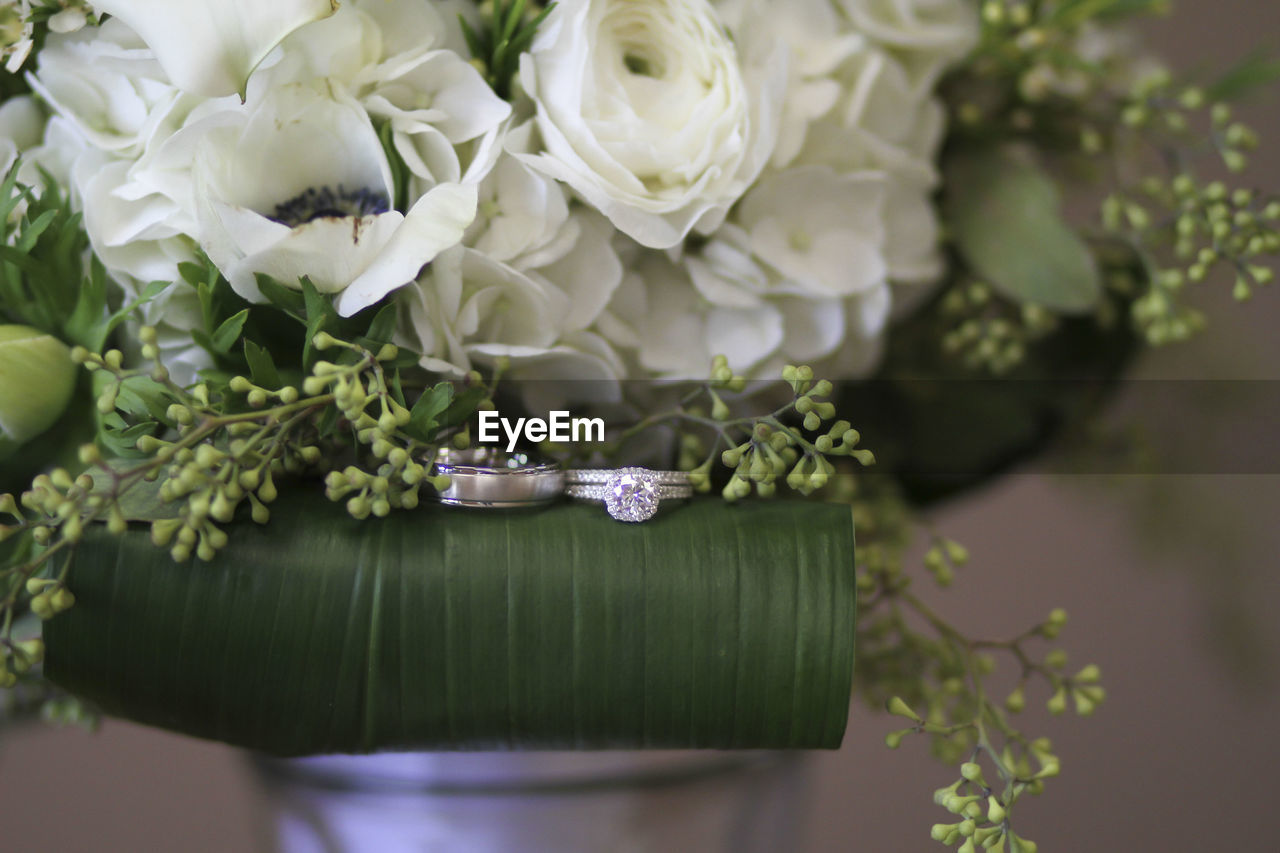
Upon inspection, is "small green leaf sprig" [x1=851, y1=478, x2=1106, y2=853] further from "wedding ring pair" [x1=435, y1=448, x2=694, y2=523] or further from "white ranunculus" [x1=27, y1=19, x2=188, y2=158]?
"white ranunculus" [x1=27, y1=19, x2=188, y2=158]

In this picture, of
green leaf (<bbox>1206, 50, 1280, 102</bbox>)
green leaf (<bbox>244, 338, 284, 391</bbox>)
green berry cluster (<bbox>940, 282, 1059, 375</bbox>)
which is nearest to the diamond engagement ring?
green leaf (<bbox>244, 338, 284, 391</bbox>)

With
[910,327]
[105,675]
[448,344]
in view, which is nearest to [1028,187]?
[910,327]

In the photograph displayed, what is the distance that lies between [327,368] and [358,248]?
1.7 inches

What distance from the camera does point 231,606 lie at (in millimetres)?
313

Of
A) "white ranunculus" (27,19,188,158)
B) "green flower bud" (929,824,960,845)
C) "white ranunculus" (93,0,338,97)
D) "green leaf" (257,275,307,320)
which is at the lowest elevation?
"green flower bud" (929,824,960,845)

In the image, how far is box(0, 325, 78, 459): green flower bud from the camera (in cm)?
33

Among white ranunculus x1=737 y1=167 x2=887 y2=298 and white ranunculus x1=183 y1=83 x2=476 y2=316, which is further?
white ranunculus x1=737 y1=167 x2=887 y2=298

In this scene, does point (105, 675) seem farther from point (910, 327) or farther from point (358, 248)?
point (910, 327)

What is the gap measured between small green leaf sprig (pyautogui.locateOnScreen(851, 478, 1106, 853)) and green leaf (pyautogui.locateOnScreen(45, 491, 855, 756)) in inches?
2.0

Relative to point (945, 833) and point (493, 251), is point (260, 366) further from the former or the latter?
point (945, 833)

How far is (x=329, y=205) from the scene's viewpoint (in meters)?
0.36

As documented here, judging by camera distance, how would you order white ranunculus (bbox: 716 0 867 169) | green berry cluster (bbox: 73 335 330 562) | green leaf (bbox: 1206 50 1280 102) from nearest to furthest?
green berry cluster (bbox: 73 335 330 562) < white ranunculus (bbox: 716 0 867 169) < green leaf (bbox: 1206 50 1280 102)

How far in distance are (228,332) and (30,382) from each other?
7 centimetres

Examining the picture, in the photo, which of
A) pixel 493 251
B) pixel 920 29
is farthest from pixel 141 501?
pixel 920 29
